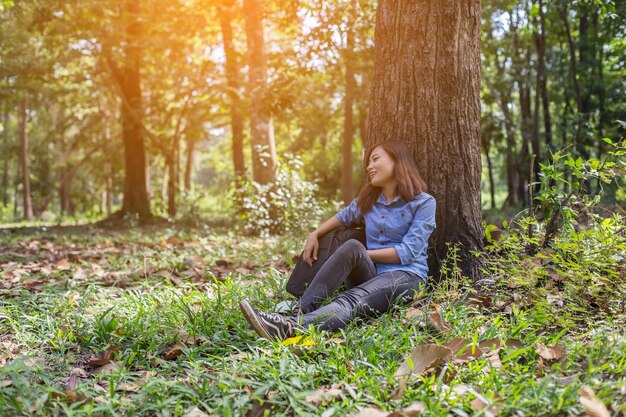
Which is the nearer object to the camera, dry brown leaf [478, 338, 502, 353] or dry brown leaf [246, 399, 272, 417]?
dry brown leaf [246, 399, 272, 417]

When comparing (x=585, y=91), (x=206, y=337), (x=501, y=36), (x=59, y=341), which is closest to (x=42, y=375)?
(x=59, y=341)

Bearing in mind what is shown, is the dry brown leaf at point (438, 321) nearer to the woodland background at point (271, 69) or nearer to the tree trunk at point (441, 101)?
the tree trunk at point (441, 101)

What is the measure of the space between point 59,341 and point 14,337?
318mm

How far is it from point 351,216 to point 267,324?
5.59 ft

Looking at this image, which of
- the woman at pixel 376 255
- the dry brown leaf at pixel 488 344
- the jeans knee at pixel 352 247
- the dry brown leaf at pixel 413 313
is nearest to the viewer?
the dry brown leaf at pixel 488 344

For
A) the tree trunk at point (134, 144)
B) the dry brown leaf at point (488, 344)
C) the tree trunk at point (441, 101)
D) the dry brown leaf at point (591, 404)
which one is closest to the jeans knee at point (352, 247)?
the tree trunk at point (441, 101)

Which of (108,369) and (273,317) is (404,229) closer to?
(273,317)

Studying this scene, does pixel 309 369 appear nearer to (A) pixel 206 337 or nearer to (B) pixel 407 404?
(B) pixel 407 404

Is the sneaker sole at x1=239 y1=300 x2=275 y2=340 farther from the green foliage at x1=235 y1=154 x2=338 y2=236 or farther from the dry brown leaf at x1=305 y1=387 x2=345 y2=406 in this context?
the green foliage at x1=235 y1=154 x2=338 y2=236

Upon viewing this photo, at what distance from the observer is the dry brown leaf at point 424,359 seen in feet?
9.53

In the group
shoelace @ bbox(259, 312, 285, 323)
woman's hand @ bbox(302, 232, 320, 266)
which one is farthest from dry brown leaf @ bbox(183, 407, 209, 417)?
woman's hand @ bbox(302, 232, 320, 266)

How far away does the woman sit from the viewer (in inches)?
145

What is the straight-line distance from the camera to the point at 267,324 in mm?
3490

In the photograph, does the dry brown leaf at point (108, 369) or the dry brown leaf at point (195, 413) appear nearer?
the dry brown leaf at point (195, 413)
